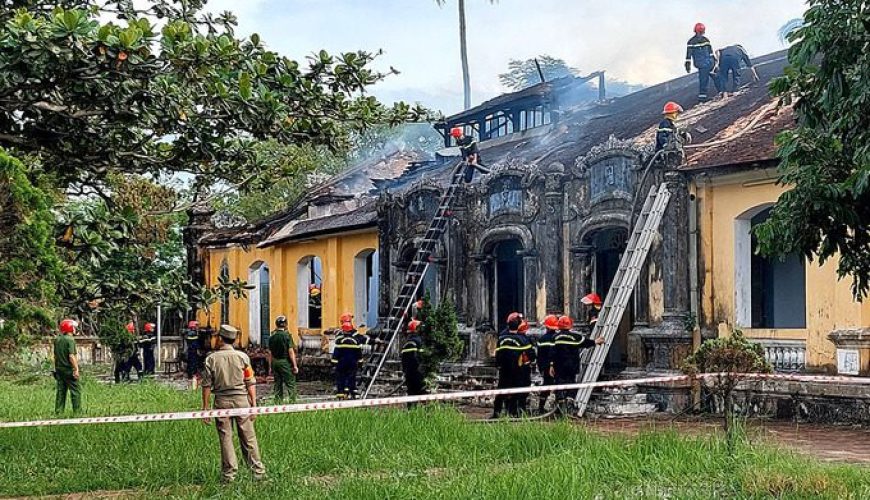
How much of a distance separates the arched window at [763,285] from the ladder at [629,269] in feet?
4.22

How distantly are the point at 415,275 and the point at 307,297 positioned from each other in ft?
28.7

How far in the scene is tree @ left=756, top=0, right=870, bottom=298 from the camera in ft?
24.1

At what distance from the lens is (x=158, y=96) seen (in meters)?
8.00

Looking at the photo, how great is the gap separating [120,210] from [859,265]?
5.86m

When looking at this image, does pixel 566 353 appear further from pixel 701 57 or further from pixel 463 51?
pixel 463 51

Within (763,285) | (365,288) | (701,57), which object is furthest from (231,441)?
(365,288)

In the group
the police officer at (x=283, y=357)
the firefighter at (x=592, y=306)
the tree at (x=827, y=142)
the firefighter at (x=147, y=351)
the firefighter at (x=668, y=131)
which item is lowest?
the firefighter at (x=147, y=351)

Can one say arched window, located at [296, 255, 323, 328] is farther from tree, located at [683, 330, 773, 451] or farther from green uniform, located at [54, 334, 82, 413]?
tree, located at [683, 330, 773, 451]

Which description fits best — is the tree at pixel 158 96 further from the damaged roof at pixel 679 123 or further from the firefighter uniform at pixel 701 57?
the firefighter uniform at pixel 701 57

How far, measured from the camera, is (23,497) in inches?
388

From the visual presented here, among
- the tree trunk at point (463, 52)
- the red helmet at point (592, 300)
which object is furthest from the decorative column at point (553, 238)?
the tree trunk at point (463, 52)

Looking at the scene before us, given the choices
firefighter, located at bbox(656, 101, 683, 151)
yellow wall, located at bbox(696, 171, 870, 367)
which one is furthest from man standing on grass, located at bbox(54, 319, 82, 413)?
yellow wall, located at bbox(696, 171, 870, 367)

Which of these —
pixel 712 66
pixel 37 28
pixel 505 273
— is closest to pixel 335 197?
pixel 505 273

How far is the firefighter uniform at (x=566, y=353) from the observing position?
16375 mm
